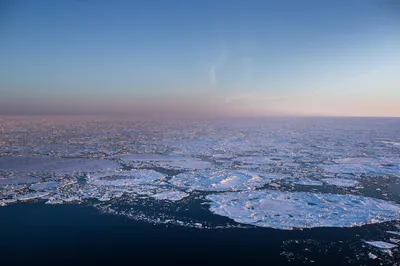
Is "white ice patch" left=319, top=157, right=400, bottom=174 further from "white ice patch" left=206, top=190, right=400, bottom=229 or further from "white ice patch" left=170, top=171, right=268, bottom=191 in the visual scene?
"white ice patch" left=206, top=190, right=400, bottom=229

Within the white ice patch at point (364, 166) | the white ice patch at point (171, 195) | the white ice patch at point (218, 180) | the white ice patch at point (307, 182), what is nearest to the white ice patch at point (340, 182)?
the white ice patch at point (307, 182)

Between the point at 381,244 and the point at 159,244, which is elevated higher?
the point at 381,244

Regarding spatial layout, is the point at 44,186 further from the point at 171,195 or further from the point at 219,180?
the point at 219,180

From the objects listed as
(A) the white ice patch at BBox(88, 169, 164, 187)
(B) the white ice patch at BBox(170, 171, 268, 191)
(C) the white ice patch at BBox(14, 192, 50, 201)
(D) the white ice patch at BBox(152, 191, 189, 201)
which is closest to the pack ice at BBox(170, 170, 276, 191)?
(B) the white ice patch at BBox(170, 171, 268, 191)

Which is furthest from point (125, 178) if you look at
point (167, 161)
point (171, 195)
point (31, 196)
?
point (167, 161)

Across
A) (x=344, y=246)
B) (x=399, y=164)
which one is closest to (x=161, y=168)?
(x=344, y=246)

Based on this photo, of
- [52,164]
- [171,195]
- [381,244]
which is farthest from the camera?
[52,164]
